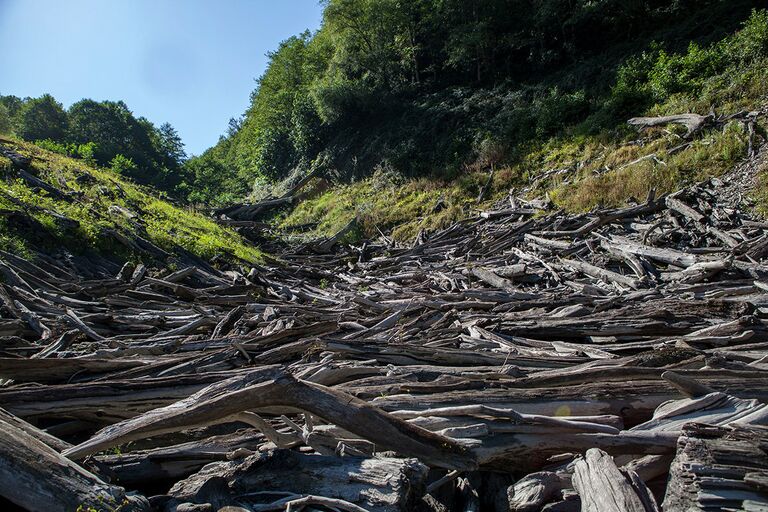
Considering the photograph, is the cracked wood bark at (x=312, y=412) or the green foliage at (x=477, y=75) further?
the green foliage at (x=477, y=75)

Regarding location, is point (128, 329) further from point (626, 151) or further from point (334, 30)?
point (334, 30)

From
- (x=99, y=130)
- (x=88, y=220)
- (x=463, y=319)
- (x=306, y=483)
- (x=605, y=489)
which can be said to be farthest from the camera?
(x=99, y=130)

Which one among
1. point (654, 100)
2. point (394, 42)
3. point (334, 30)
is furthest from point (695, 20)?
point (334, 30)

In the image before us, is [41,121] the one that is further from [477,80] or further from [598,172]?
[598,172]

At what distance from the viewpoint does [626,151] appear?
49.5 ft

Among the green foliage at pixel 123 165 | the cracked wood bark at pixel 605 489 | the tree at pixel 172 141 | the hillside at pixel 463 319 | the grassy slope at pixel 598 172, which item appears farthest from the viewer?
the tree at pixel 172 141

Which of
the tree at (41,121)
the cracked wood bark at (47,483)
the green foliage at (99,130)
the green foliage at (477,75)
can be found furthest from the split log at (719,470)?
the tree at (41,121)

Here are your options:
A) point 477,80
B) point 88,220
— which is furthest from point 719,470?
point 477,80

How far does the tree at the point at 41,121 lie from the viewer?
46.6m

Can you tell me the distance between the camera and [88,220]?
10406 mm

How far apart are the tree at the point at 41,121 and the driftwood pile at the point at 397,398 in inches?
2001

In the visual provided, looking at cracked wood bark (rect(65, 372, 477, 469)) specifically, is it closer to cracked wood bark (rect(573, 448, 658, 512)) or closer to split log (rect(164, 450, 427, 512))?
split log (rect(164, 450, 427, 512))

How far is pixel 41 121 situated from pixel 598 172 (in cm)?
5503

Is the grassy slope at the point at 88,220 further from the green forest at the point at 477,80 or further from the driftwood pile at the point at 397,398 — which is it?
the green forest at the point at 477,80
